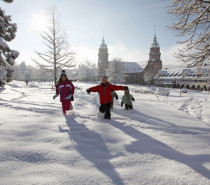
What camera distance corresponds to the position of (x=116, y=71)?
180 feet

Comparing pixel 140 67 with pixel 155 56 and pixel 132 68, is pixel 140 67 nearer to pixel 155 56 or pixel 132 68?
pixel 132 68

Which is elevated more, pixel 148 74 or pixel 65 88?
pixel 148 74

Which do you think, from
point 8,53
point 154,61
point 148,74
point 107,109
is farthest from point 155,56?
point 107,109

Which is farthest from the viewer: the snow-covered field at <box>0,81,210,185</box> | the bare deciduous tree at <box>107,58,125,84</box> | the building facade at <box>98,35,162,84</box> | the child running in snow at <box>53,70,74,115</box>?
the building facade at <box>98,35,162,84</box>

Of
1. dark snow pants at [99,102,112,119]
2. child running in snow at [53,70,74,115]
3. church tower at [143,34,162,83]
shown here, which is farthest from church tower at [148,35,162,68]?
dark snow pants at [99,102,112,119]

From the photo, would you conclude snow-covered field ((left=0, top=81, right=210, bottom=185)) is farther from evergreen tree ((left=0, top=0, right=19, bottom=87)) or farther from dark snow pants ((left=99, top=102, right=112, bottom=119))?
evergreen tree ((left=0, top=0, right=19, bottom=87))

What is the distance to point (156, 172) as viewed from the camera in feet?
5.52

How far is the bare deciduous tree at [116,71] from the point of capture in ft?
176

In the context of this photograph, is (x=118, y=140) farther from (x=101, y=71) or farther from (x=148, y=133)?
(x=101, y=71)

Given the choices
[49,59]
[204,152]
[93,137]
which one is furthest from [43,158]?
[49,59]

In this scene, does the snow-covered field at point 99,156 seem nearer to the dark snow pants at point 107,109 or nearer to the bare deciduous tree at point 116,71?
the dark snow pants at point 107,109

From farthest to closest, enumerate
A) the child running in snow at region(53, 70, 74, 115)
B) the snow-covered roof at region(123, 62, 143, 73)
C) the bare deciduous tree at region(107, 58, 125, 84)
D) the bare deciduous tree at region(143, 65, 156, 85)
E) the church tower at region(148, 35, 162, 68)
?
the snow-covered roof at region(123, 62, 143, 73), the church tower at region(148, 35, 162, 68), the bare deciduous tree at region(143, 65, 156, 85), the bare deciduous tree at region(107, 58, 125, 84), the child running in snow at region(53, 70, 74, 115)

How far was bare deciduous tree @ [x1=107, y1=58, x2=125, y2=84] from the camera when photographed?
5371cm

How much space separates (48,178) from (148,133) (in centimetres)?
219
